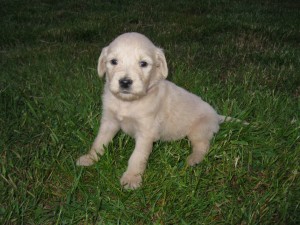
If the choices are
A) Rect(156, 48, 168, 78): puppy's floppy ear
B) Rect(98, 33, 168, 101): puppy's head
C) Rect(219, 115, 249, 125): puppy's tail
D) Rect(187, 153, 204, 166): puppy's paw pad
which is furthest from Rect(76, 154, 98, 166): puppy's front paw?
Rect(219, 115, 249, 125): puppy's tail

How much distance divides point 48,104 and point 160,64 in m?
1.56

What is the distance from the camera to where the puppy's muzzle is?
3.30 metres

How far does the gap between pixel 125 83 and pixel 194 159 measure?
1.05m

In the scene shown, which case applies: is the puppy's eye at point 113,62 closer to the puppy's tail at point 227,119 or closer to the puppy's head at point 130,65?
the puppy's head at point 130,65

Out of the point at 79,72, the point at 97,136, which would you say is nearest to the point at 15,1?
the point at 79,72

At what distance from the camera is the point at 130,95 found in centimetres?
341

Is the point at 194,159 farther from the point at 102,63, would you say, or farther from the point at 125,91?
the point at 102,63

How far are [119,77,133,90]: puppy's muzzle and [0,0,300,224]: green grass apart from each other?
28.4 inches

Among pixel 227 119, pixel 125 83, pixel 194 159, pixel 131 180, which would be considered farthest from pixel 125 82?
pixel 227 119

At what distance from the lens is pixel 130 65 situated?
135 inches

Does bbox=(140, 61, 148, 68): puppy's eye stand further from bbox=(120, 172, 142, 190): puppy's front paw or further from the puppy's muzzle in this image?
bbox=(120, 172, 142, 190): puppy's front paw

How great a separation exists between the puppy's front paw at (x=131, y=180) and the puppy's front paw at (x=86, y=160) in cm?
38

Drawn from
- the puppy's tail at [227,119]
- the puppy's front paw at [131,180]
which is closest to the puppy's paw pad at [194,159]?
the puppy's front paw at [131,180]

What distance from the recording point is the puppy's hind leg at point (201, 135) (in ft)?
12.6
